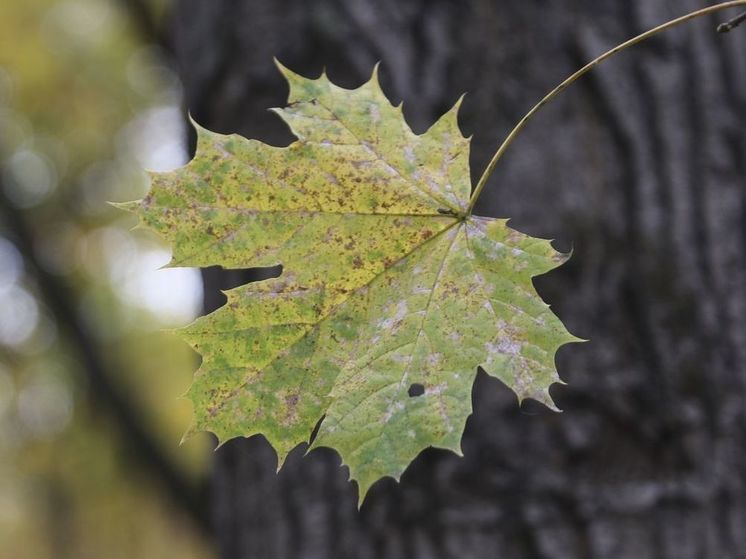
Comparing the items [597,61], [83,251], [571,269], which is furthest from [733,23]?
[83,251]

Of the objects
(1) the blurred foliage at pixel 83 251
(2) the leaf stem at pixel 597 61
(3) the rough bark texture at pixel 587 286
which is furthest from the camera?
(1) the blurred foliage at pixel 83 251

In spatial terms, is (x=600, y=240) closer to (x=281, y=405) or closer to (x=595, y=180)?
(x=595, y=180)

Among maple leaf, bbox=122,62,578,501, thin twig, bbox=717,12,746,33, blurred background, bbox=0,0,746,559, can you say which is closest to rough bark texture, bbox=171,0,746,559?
blurred background, bbox=0,0,746,559

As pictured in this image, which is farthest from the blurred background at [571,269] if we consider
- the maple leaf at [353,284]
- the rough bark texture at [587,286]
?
the maple leaf at [353,284]

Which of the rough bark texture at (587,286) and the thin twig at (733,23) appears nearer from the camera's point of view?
the thin twig at (733,23)

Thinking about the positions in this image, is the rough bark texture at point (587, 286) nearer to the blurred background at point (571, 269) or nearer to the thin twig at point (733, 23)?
the blurred background at point (571, 269)

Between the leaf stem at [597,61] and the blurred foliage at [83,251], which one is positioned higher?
the blurred foliage at [83,251]
